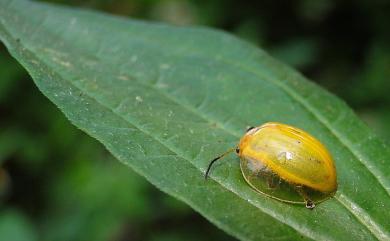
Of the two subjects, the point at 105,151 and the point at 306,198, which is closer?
the point at 306,198

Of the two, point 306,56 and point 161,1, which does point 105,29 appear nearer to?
point 161,1

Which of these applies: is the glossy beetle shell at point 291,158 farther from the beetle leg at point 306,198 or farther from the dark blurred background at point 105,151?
the dark blurred background at point 105,151

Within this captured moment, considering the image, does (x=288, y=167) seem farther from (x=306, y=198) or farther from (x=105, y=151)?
(x=105, y=151)

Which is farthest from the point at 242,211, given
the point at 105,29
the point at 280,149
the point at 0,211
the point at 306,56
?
the point at 306,56

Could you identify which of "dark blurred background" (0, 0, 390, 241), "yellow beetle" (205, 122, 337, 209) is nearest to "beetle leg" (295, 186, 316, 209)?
"yellow beetle" (205, 122, 337, 209)

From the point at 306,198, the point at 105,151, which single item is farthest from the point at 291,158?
the point at 105,151

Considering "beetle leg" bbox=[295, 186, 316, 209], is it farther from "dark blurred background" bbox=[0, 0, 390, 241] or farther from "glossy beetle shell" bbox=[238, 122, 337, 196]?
"dark blurred background" bbox=[0, 0, 390, 241]
